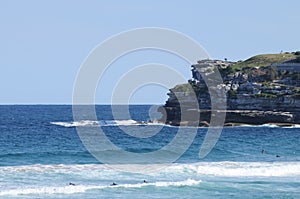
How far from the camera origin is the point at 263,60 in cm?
11862

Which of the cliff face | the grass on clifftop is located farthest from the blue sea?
the grass on clifftop

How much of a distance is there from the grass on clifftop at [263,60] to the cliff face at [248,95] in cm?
234

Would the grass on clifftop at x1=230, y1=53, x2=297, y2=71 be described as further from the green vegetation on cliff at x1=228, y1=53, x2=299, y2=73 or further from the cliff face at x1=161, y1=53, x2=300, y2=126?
the cliff face at x1=161, y1=53, x2=300, y2=126

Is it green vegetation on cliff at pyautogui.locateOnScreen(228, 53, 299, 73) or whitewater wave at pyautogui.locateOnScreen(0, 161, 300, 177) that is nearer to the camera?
whitewater wave at pyautogui.locateOnScreen(0, 161, 300, 177)

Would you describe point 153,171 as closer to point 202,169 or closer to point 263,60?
point 202,169

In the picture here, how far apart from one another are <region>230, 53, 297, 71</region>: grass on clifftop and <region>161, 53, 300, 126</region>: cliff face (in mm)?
2340

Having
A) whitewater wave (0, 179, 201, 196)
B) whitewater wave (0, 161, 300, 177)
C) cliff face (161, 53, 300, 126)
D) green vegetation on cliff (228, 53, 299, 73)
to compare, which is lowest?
whitewater wave (0, 179, 201, 196)

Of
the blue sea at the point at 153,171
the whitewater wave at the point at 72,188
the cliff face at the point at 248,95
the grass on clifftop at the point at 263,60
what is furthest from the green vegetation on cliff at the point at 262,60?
the whitewater wave at the point at 72,188

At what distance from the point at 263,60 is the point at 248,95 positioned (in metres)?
29.1

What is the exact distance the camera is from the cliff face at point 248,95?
8838cm

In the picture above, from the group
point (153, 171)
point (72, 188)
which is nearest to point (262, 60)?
point (153, 171)

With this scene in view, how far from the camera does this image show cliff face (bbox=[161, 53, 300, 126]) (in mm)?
88375

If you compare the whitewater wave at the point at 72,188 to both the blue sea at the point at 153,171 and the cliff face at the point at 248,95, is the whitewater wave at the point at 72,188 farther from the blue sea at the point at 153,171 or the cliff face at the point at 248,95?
the cliff face at the point at 248,95

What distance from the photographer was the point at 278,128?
8206 centimetres
